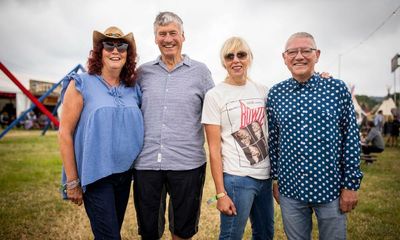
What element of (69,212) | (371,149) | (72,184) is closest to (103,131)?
(72,184)

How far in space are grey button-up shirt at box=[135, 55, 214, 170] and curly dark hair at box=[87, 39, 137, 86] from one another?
0.15 m

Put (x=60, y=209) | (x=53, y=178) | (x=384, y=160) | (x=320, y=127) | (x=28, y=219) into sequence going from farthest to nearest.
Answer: (x=384, y=160) → (x=53, y=178) → (x=60, y=209) → (x=28, y=219) → (x=320, y=127)

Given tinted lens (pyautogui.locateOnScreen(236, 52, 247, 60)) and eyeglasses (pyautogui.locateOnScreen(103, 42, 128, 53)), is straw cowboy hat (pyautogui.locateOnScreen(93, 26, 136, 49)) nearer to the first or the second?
eyeglasses (pyautogui.locateOnScreen(103, 42, 128, 53))

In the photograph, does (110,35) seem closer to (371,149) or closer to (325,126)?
(325,126)

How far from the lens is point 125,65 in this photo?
2.72 metres

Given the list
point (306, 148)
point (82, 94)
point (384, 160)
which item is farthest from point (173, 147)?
point (384, 160)

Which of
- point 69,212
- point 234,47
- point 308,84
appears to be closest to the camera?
point 308,84

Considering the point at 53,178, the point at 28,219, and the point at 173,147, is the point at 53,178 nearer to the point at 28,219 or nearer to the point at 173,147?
the point at 28,219

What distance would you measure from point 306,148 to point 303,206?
1.49ft

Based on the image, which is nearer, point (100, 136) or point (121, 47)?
point (100, 136)

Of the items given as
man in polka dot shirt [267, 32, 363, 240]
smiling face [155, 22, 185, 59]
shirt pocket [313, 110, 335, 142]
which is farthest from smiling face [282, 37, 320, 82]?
smiling face [155, 22, 185, 59]

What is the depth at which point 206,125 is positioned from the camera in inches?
94.3

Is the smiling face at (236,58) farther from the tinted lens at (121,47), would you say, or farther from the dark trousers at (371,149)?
the dark trousers at (371,149)

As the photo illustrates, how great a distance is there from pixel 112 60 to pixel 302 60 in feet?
5.20
